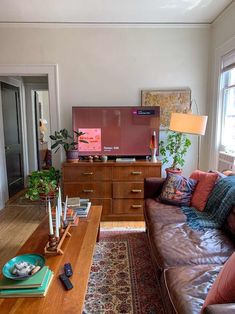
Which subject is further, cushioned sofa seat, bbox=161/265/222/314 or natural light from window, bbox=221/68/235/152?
natural light from window, bbox=221/68/235/152

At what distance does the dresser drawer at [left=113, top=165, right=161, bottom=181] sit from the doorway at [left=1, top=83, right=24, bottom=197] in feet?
7.10

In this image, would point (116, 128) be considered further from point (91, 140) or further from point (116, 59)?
point (116, 59)

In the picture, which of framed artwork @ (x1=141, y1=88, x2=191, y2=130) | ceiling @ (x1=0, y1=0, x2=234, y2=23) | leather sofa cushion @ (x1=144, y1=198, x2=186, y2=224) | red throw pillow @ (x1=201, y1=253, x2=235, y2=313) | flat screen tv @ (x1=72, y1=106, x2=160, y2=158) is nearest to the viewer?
red throw pillow @ (x1=201, y1=253, x2=235, y2=313)

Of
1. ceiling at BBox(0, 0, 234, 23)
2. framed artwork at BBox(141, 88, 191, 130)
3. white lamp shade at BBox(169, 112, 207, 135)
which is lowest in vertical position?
white lamp shade at BBox(169, 112, 207, 135)

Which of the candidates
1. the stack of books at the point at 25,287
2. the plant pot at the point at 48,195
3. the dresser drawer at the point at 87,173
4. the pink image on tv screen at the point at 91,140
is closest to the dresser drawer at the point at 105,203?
the dresser drawer at the point at 87,173

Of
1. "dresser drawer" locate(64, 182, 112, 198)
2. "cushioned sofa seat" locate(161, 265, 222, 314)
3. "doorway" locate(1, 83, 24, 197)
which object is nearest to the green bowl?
"cushioned sofa seat" locate(161, 265, 222, 314)

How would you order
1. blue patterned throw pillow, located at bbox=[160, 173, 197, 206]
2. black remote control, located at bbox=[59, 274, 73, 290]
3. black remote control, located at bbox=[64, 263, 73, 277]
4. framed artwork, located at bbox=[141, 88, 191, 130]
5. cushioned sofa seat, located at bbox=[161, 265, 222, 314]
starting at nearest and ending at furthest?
cushioned sofa seat, located at bbox=[161, 265, 222, 314], black remote control, located at bbox=[59, 274, 73, 290], black remote control, located at bbox=[64, 263, 73, 277], blue patterned throw pillow, located at bbox=[160, 173, 197, 206], framed artwork, located at bbox=[141, 88, 191, 130]

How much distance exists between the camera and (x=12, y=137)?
4422 mm

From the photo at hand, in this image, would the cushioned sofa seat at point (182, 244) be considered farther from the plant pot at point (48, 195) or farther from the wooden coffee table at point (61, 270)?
the plant pot at point (48, 195)

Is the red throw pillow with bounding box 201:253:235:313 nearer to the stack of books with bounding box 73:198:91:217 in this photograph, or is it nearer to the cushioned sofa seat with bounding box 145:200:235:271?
the cushioned sofa seat with bounding box 145:200:235:271

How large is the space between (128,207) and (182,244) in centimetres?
157

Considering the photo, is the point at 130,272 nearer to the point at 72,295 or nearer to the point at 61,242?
the point at 61,242

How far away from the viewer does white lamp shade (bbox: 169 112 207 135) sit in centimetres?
274

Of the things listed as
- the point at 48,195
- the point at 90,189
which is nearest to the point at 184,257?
the point at 48,195
